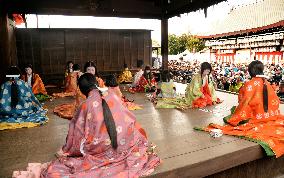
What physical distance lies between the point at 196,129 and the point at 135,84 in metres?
6.09

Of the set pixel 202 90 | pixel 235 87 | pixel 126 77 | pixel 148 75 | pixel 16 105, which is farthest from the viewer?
pixel 126 77

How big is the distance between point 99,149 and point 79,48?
11.0m

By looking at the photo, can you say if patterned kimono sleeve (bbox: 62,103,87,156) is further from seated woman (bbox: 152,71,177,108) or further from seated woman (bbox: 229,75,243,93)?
seated woman (bbox: 229,75,243,93)

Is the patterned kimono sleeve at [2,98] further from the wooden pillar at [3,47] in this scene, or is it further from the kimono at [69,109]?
the wooden pillar at [3,47]

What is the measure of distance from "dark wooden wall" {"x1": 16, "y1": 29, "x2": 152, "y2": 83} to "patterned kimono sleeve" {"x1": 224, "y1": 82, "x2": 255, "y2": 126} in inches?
390

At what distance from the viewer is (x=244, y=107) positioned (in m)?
4.86

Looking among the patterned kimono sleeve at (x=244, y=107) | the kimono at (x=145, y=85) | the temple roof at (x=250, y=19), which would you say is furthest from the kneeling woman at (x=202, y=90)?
the temple roof at (x=250, y=19)

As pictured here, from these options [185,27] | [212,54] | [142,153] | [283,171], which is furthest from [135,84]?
[185,27]

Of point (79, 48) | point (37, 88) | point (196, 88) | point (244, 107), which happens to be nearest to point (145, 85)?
point (196, 88)

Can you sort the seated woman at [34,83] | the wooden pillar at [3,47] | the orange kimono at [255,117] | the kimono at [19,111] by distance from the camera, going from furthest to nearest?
the seated woman at [34,83] < the wooden pillar at [3,47] < the kimono at [19,111] < the orange kimono at [255,117]

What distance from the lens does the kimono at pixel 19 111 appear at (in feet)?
18.2

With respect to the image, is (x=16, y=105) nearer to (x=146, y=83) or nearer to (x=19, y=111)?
(x=19, y=111)

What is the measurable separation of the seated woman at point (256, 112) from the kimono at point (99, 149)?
2.15 metres

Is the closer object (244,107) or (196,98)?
(244,107)
